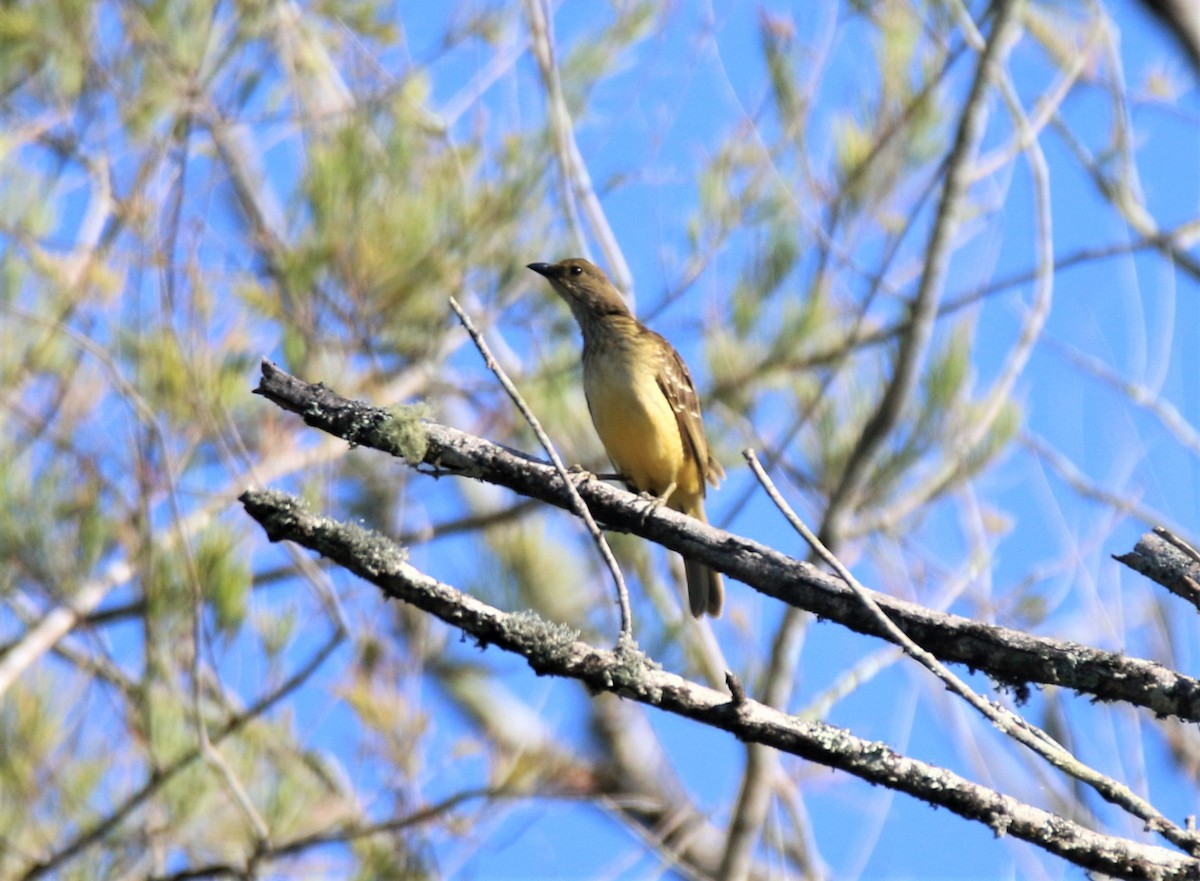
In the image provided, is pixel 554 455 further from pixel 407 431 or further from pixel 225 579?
pixel 225 579

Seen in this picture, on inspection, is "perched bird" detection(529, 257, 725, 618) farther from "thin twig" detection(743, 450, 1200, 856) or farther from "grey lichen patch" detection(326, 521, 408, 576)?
"thin twig" detection(743, 450, 1200, 856)

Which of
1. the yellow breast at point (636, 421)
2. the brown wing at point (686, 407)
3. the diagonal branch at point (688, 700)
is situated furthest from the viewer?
the brown wing at point (686, 407)

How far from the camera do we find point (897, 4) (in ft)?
24.1

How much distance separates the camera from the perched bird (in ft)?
19.9

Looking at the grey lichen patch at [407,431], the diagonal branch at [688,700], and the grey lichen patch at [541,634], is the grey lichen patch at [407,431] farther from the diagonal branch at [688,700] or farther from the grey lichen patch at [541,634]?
the grey lichen patch at [541,634]

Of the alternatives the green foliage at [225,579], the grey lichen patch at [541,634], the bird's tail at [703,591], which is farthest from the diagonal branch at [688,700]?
the bird's tail at [703,591]

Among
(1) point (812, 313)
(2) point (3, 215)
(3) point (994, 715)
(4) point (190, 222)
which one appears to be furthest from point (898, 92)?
(3) point (994, 715)

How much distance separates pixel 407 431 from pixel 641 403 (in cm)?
258

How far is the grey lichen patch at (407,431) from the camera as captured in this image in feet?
11.5

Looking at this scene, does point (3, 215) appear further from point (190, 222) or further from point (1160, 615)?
point (1160, 615)

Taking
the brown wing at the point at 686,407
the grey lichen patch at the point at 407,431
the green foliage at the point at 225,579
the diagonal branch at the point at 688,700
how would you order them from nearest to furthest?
the diagonal branch at the point at 688,700 < the grey lichen patch at the point at 407,431 < the green foliage at the point at 225,579 < the brown wing at the point at 686,407

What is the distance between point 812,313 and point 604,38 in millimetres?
1794

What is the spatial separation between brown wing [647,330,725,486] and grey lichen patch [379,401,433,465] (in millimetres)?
2766

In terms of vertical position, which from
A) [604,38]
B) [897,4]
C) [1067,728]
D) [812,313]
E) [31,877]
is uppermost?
[897,4]
